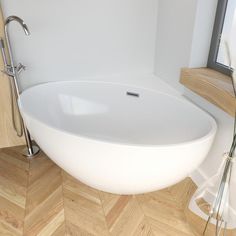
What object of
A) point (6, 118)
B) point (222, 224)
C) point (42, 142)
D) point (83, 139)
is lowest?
point (222, 224)

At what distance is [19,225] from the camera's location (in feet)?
4.57

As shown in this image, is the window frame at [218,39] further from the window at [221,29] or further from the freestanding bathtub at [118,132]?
the freestanding bathtub at [118,132]

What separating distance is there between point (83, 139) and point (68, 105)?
911mm

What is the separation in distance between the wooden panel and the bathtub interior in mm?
232

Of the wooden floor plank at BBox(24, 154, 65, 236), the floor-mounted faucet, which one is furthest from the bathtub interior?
the wooden floor plank at BBox(24, 154, 65, 236)

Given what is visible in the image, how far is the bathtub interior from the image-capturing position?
174 cm

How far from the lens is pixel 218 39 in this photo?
1519 mm

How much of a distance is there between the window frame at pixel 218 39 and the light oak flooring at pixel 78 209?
2.71 feet

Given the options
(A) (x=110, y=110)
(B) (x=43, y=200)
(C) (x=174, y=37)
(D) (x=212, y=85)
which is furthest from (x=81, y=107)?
(D) (x=212, y=85)

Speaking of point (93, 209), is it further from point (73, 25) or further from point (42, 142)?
point (73, 25)

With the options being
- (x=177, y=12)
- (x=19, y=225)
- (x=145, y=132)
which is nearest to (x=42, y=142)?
(x=19, y=225)

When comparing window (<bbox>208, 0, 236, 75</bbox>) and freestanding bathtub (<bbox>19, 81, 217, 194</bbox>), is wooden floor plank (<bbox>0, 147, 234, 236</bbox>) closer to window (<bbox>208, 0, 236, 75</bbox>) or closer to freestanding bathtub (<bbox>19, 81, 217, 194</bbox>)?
freestanding bathtub (<bbox>19, 81, 217, 194</bbox>)

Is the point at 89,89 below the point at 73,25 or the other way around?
below

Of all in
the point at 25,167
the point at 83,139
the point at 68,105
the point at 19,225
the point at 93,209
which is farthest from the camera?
the point at 68,105
